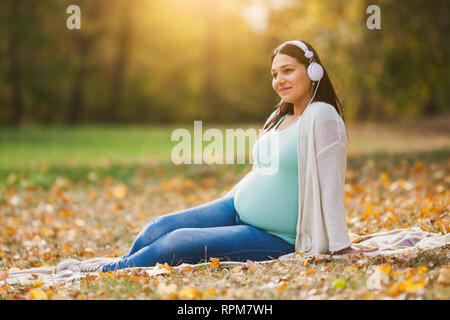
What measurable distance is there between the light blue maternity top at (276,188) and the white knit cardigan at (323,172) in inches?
4.3

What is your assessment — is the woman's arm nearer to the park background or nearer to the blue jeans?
the park background

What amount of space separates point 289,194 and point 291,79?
77cm

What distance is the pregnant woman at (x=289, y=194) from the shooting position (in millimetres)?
Answer: 3104

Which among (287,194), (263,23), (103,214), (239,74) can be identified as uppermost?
(263,23)

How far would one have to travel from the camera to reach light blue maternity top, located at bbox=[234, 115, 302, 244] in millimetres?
3277

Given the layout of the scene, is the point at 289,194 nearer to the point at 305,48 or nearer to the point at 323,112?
the point at 323,112

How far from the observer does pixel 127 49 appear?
28469 millimetres

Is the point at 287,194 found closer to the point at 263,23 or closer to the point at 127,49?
the point at 127,49

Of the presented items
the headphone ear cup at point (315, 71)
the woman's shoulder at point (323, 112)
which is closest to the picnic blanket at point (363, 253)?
the woman's shoulder at point (323, 112)

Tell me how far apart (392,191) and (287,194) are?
3.70 meters

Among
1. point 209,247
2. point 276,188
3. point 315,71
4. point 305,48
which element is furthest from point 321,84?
point 209,247

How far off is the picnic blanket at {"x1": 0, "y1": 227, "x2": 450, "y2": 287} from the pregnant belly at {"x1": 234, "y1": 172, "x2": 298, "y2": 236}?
219 mm

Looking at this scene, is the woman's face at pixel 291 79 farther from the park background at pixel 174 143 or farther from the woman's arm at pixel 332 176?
the woman's arm at pixel 332 176
